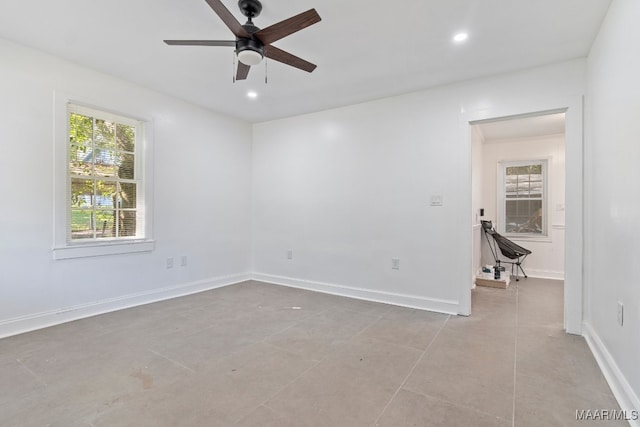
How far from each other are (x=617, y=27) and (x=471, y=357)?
8.29 ft

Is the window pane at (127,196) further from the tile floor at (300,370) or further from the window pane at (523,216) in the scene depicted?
the window pane at (523,216)

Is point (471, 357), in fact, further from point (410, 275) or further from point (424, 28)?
point (424, 28)

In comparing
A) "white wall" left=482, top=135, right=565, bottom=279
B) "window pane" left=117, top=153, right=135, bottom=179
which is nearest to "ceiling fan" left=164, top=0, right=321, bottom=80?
"window pane" left=117, top=153, right=135, bottom=179

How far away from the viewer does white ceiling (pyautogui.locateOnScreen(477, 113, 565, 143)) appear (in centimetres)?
462

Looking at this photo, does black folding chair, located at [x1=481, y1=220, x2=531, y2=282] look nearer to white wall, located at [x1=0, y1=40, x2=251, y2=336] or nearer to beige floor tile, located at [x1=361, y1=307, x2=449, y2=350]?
beige floor tile, located at [x1=361, y1=307, x2=449, y2=350]

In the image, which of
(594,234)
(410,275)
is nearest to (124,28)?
(410,275)

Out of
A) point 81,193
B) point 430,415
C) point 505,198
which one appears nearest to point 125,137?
point 81,193

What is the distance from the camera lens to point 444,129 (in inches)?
141

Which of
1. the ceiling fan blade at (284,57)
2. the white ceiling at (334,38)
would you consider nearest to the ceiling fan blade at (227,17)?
the ceiling fan blade at (284,57)

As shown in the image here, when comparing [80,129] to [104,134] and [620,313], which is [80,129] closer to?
[104,134]

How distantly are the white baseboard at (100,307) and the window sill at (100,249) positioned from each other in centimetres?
53

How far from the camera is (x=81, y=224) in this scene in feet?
11.1

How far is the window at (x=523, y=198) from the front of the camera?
5.65 m

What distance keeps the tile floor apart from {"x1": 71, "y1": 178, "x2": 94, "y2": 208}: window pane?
1247 millimetres
